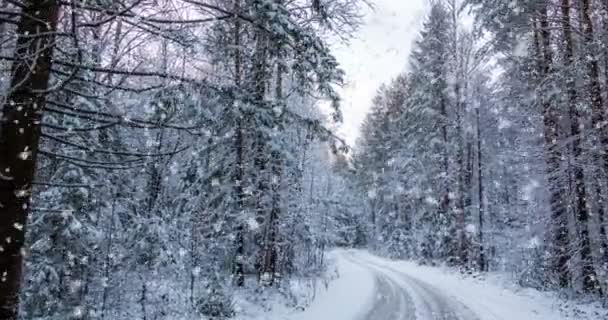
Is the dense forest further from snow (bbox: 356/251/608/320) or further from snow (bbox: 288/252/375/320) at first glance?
snow (bbox: 288/252/375/320)

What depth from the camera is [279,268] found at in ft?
50.0

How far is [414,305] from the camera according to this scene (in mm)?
13172

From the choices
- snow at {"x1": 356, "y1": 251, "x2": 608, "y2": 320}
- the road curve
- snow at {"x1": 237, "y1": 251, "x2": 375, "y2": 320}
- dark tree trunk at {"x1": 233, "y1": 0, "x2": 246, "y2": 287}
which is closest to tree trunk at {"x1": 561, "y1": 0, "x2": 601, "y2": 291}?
snow at {"x1": 356, "y1": 251, "x2": 608, "y2": 320}

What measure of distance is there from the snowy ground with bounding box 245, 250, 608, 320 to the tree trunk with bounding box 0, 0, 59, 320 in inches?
300

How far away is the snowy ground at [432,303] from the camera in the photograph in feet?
37.8

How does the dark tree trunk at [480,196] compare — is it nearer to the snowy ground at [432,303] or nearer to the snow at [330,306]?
the snowy ground at [432,303]

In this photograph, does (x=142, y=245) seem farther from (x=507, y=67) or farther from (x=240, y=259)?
(x=507, y=67)

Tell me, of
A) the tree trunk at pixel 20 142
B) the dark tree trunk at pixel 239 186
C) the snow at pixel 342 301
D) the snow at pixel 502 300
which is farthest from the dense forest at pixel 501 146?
the tree trunk at pixel 20 142

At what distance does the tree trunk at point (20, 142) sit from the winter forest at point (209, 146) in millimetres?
14

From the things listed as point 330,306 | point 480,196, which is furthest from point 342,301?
point 480,196

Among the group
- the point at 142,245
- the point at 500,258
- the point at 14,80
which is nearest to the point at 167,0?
the point at 14,80

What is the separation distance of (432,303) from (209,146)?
831 centimetres

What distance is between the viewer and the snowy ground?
1153 cm

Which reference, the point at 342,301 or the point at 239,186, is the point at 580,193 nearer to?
the point at 342,301
